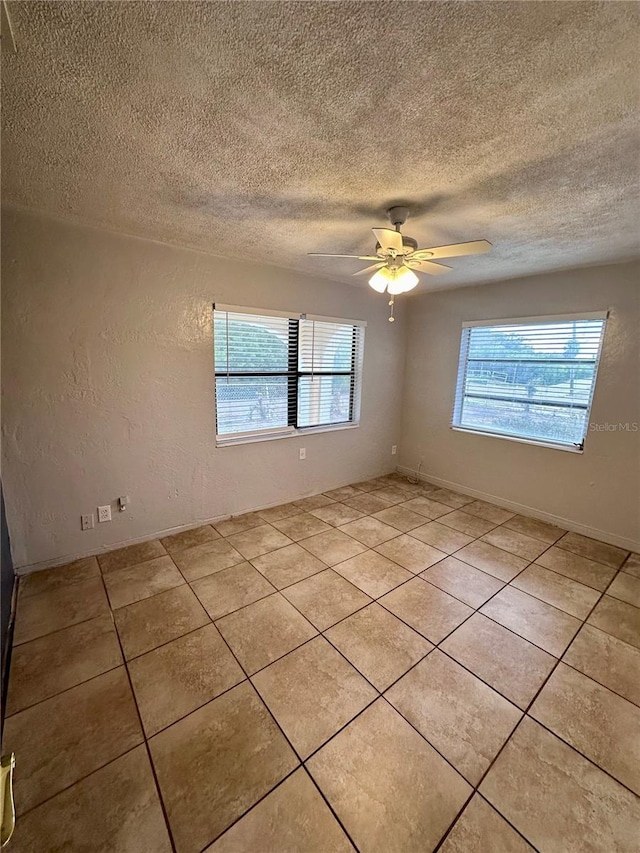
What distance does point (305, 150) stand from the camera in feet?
4.55

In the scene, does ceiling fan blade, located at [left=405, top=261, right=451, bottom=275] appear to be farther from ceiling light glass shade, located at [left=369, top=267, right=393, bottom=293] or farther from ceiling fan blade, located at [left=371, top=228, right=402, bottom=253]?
ceiling fan blade, located at [left=371, top=228, right=402, bottom=253]

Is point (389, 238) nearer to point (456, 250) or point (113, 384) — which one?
point (456, 250)

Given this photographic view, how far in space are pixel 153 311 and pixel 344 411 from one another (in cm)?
223

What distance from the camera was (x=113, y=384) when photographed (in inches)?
96.3

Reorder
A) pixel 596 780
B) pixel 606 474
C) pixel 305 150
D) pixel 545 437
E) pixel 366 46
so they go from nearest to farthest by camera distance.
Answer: pixel 366 46, pixel 596 780, pixel 305 150, pixel 606 474, pixel 545 437

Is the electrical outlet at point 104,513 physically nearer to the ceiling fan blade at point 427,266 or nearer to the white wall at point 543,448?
the ceiling fan blade at point 427,266

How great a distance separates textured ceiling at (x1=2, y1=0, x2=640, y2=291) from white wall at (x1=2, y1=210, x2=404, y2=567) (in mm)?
394

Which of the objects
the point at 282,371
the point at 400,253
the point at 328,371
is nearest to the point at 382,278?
the point at 400,253

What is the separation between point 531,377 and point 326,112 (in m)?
3.04

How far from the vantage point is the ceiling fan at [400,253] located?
1.75 metres

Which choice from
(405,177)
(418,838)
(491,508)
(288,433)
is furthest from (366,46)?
(491,508)

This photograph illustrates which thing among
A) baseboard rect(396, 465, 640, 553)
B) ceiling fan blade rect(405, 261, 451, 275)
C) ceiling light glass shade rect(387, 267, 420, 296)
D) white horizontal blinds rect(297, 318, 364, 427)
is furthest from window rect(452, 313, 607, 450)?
ceiling light glass shade rect(387, 267, 420, 296)

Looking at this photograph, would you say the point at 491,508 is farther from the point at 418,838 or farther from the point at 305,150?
the point at 305,150

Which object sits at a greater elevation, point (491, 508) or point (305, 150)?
point (305, 150)
